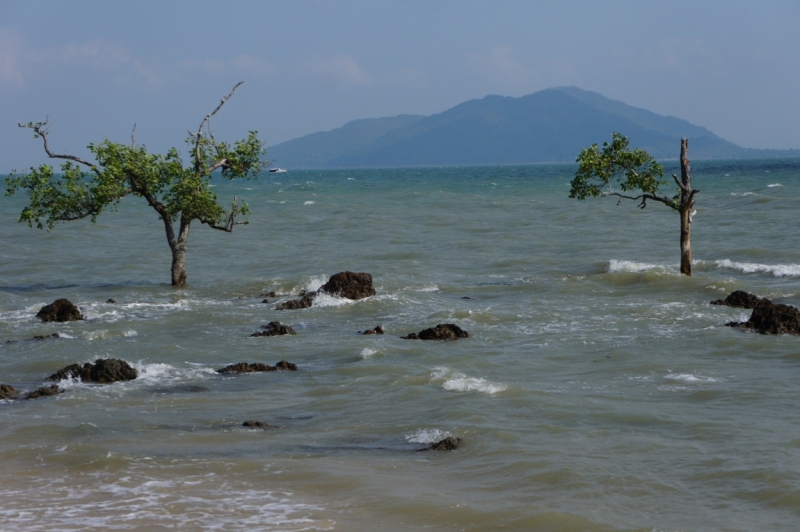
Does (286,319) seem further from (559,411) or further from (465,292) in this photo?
(559,411)

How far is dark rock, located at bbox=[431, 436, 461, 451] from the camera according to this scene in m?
11.8

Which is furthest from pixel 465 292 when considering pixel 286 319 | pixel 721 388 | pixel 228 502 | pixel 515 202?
pixel 515 202

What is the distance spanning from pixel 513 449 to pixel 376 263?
72.0 ft

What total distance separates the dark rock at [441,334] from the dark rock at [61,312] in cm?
813

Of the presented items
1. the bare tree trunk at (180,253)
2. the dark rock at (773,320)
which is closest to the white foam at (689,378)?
the dark rock at (773,320)

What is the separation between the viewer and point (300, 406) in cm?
1409

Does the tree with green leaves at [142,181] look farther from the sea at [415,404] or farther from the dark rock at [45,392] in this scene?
the dark rock at [45,392]

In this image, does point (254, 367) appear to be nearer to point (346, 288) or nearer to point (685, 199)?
point (346, 288)

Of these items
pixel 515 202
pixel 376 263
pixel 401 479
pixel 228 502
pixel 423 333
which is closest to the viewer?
pixel 228 502

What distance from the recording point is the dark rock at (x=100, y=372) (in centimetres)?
1580

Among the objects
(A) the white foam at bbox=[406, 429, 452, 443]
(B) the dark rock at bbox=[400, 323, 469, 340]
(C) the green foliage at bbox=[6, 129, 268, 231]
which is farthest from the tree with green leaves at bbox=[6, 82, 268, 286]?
(A) the white foam at bbox=[406, 429, 452, 443]

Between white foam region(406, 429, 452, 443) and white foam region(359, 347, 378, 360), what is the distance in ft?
16.5

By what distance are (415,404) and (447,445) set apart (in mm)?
2256

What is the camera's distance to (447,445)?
1183 cm
